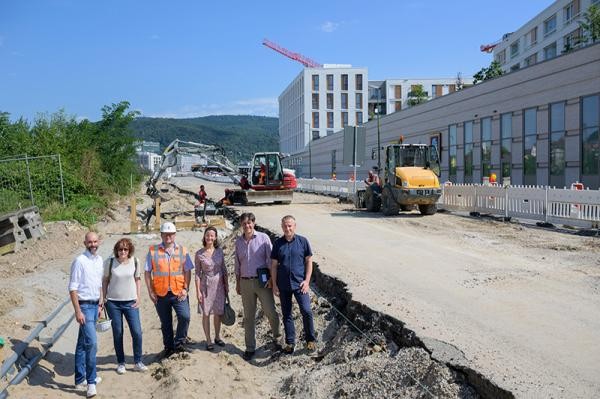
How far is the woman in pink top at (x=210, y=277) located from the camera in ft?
22.5

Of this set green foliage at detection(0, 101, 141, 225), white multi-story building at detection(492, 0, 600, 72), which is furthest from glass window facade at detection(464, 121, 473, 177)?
green foliage at detection(0, 101, 141, 225)

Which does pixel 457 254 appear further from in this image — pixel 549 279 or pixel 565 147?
pixel 565 147

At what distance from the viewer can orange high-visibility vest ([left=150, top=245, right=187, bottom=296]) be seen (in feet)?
21.3

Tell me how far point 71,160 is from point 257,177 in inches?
342

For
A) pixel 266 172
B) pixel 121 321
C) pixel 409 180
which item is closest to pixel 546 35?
pixel 266 172

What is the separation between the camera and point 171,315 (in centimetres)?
676

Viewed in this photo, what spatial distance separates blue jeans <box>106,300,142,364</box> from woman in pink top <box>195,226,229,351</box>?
82cm

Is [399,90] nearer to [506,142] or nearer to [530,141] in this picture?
[506,142]

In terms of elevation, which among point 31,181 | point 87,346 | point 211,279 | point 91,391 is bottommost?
point 91,391

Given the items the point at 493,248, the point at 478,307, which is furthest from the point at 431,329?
the point at 493,248

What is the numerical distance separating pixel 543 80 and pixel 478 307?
23100mm

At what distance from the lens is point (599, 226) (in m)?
14.0

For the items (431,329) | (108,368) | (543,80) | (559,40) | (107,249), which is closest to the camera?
(431,329)

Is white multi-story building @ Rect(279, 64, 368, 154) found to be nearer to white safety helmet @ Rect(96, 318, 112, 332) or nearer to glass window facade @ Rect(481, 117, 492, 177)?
glass window facade @ Rect(481, 117, 492, 177)
